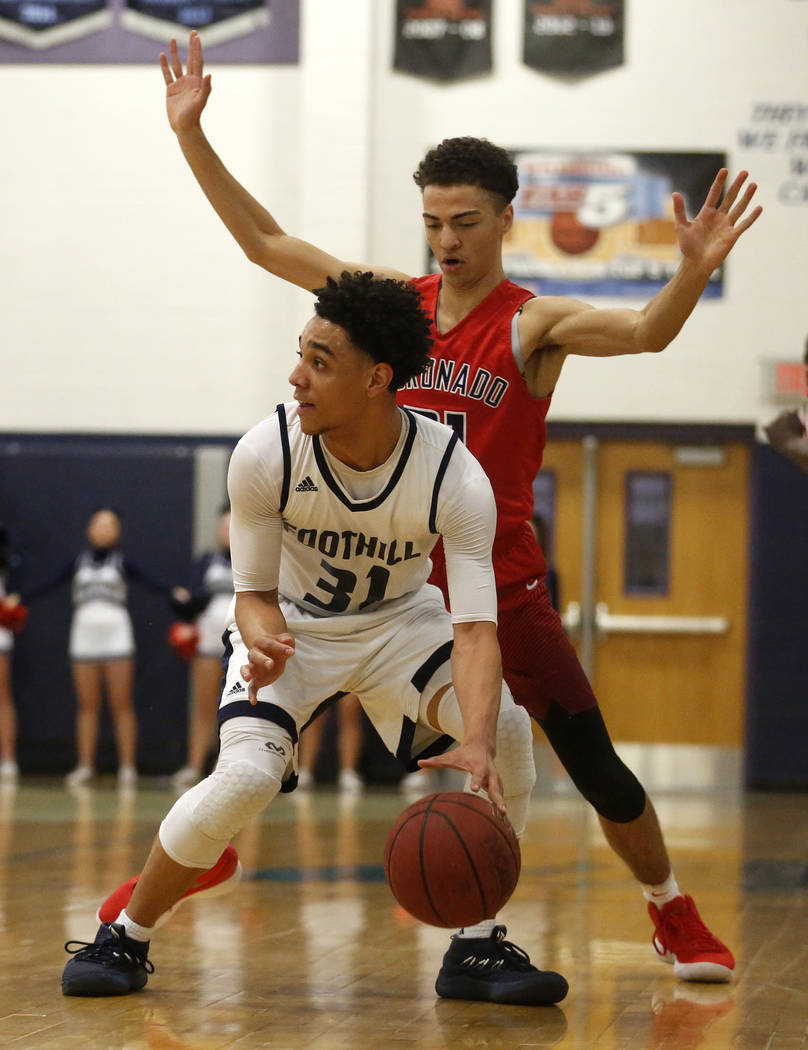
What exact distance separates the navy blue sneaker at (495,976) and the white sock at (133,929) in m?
0.79

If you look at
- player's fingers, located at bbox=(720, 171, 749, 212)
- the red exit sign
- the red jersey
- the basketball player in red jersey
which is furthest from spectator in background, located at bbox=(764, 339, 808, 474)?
the red exit sign

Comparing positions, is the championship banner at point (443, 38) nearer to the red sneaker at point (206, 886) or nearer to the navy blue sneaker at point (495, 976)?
the red sneaker at point (206, 886)

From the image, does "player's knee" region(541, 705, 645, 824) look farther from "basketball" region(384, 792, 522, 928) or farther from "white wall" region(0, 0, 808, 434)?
"white wall" region(0, 0, 808, 434)

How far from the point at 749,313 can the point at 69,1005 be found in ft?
28.8

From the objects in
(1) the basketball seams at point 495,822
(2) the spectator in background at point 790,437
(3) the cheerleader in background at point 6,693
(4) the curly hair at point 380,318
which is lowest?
(3) the cheerleader in background at point 6,693

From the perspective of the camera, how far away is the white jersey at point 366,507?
362 cm

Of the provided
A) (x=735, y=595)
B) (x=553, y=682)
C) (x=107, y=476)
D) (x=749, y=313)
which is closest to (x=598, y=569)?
(x=735, y=595)

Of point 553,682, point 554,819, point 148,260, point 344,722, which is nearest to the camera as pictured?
point 553,682

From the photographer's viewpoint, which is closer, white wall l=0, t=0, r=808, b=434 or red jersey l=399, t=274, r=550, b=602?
red jersey l=399, t=274, r=550, b=602

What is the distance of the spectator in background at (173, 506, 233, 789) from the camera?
1072 centimetres

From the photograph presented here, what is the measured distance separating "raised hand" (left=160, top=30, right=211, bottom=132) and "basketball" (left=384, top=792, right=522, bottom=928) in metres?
1.98

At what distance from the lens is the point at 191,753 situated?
1090 cm

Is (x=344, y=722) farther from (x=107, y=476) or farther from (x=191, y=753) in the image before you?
(x=107, y=476)

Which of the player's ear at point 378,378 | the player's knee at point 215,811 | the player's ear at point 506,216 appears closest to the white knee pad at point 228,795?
the player's knee at point 215,811
